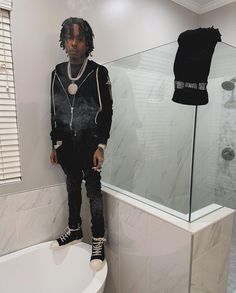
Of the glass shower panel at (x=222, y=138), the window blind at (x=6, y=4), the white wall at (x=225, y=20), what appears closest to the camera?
the window blind at (x=6, y=4)

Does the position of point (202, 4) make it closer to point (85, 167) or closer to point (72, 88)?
point (72, 88)

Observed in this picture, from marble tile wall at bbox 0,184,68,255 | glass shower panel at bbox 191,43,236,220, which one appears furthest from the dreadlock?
glass shower panel at bbox 191,43,236,220

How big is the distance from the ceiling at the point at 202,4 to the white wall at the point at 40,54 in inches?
31.1

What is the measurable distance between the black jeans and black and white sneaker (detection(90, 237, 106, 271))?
40 millimetres

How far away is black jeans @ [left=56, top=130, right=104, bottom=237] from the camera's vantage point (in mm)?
1354

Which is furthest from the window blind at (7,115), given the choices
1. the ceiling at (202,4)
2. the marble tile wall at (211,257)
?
the ceiling at (202,4)

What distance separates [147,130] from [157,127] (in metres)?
0.11

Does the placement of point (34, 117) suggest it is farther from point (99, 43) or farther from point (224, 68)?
point (224, 68)

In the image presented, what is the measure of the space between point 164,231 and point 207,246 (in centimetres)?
21

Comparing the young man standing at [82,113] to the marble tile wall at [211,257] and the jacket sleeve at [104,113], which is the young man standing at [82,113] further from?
the marble tile wall at [211,257]

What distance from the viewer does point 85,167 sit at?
54.0 inches

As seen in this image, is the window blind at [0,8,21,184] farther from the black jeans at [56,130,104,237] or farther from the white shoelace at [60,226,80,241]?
the white shoelace at [60,226,80,241]

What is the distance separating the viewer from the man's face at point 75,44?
1.27 metres

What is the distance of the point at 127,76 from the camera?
72.5 inches
